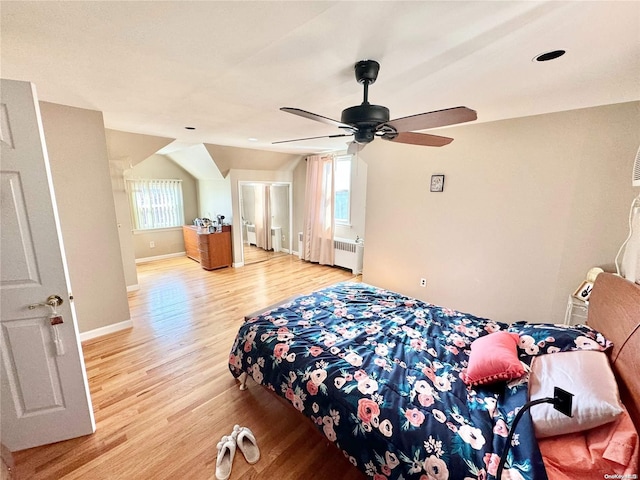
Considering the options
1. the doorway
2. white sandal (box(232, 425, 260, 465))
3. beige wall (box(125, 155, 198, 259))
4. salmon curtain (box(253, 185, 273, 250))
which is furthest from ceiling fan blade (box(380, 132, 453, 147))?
beige wall (box(125, 155, 198, 259))

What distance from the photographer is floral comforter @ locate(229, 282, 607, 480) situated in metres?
1.11

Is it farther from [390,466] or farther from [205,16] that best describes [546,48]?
[390,466]

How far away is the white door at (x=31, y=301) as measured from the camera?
53.7 inches

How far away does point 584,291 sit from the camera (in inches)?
87.3

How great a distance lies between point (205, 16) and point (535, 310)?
3571mm

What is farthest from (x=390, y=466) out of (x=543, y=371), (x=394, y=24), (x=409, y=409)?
(x=394, y=24)

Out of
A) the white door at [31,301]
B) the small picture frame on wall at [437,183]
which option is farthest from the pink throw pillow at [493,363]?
the white door at [31,301]

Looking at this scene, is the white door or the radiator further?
the radiator

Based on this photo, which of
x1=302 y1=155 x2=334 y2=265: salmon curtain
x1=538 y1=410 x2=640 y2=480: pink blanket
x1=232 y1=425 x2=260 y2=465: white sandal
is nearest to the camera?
x1=538 y1=410 x2=640 y2=480: pink blanket

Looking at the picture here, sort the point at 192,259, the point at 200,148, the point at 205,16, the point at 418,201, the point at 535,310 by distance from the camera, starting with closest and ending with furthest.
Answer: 1. the point at 205,16
2. the point at 535,310
3. the point at 418,201
4. the point at 200,148
5. the point at 192,259

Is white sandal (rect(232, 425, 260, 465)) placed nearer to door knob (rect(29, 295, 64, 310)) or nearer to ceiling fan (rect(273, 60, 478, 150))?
door knob (rect(29, 295, 64, 310))

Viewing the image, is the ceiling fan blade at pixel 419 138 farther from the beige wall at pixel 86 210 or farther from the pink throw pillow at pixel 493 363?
the beige wall at pixel 86 210

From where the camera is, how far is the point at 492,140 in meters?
2.73

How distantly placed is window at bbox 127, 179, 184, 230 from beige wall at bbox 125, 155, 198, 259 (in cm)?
11
